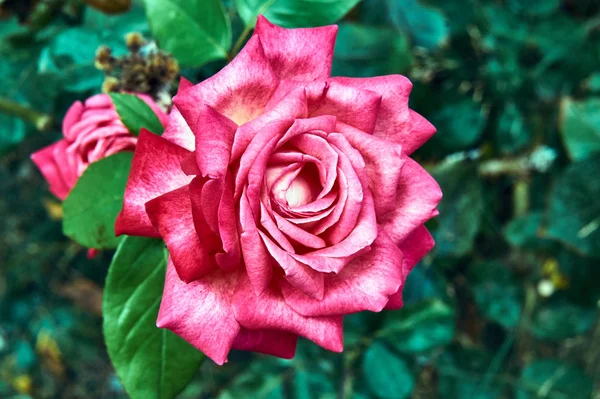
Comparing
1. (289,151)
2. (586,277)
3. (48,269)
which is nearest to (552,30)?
(586,277)

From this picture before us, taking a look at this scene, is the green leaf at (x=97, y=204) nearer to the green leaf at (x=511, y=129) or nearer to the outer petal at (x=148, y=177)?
the outer petal at (x=148, y=177)

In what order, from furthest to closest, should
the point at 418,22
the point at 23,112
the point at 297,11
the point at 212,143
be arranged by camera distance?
the point at 418,22 → the point at 23,112 → the point at 297,11 → the point at 212,143

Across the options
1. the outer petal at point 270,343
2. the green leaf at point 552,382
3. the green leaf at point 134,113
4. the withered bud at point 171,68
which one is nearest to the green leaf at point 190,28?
the withered bud at point 171,68

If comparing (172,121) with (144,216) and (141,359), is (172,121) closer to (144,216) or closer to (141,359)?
(144,216)

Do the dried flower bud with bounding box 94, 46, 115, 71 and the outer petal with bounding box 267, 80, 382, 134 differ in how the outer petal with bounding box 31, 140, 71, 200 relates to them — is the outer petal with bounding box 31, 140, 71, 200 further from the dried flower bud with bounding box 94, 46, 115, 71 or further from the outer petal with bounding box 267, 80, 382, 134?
the outer petal with bounding box 267, 80, 382, 134

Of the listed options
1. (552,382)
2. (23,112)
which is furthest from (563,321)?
(23,112)

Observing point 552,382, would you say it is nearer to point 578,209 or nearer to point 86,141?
point 578,209
